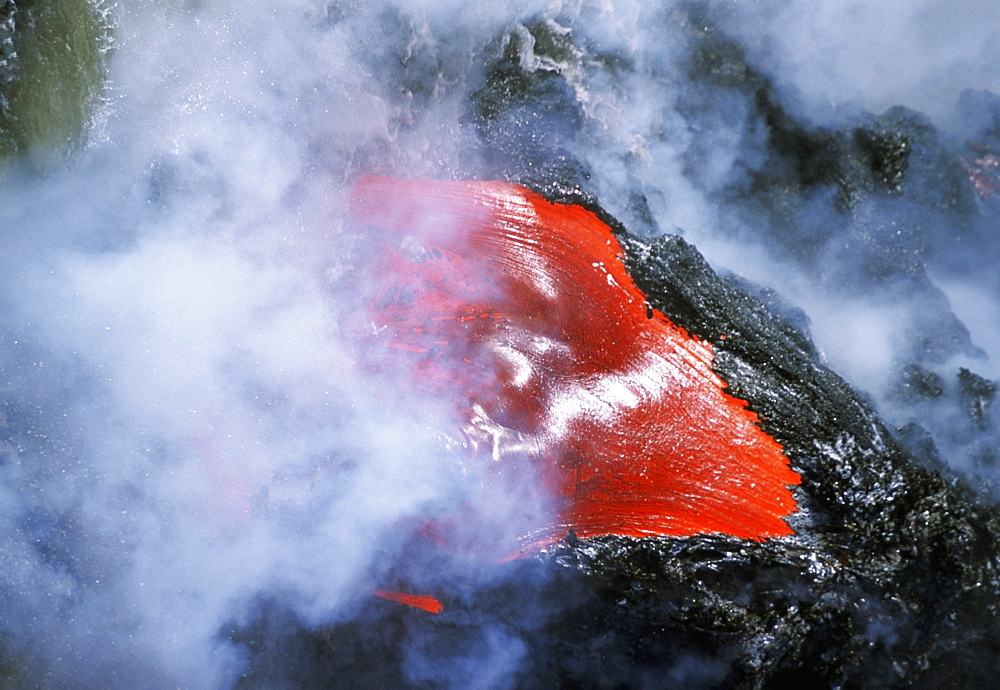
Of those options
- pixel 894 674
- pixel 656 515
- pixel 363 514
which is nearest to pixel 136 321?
pixel 363 514

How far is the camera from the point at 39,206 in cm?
217

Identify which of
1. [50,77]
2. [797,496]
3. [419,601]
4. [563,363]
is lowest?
[419,601]

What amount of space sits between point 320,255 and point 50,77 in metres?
1.26

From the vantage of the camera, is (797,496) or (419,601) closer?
(797,496)

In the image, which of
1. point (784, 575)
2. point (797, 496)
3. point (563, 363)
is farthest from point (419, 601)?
point (797, 496)

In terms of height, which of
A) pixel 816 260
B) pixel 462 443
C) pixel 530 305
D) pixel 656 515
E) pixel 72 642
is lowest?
→ pixel 72 642

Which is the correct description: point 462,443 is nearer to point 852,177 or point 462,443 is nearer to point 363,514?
point 363,514

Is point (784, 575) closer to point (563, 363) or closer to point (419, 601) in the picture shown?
point (563, 363)

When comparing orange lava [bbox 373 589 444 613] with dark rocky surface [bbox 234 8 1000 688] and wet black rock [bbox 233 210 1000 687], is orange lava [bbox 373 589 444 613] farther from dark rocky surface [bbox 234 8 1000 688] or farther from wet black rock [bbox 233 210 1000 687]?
wet black rock [bbox 233 210 1000 687]

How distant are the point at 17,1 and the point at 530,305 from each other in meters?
2.32

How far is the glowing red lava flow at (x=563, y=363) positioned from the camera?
2047 millimetres

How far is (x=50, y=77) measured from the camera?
220 centimetres

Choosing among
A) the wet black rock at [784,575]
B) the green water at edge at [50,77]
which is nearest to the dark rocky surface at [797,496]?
the wet black rock at [784,575]

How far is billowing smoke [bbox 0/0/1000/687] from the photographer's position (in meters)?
2.15
